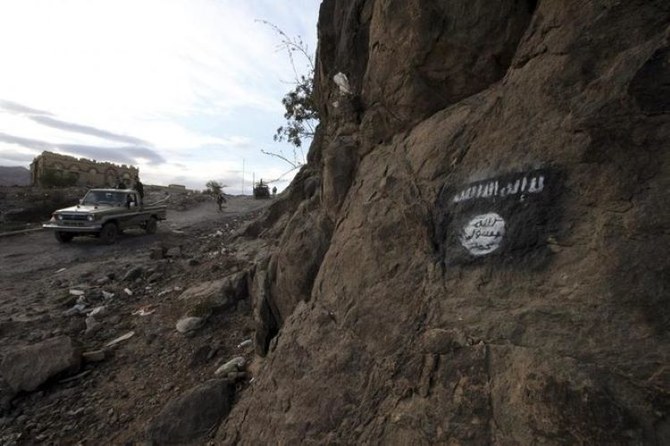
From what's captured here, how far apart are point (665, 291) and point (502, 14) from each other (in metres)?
2.04

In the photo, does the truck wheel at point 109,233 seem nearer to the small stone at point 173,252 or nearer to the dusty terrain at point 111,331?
the dusty terrain at point 111,331

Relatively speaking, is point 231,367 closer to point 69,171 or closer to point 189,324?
point 189,324

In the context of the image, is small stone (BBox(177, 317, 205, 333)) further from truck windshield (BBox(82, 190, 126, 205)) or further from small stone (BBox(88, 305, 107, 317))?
truck windshield (BBox(82, 190, 126, 205))


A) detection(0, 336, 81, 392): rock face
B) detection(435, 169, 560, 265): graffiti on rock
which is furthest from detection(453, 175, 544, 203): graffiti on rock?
detection(0, 336, 81, 392): rock face

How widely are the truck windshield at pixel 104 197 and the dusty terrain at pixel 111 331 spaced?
1.86m

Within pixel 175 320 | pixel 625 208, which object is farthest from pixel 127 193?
pixel 625 208

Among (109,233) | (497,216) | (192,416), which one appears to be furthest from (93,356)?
(109,233)

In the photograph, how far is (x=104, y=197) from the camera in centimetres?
1330

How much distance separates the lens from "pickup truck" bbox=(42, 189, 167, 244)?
12.1 metres

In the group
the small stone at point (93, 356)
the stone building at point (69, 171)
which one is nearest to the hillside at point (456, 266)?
the small stone at point (93, 356)

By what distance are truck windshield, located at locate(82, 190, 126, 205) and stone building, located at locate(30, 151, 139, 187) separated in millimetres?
14302

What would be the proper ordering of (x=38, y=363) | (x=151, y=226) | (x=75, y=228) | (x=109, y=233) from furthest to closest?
(x=151, y=226)
(x=109, y=233)
(x=75, y=228)
(x=38, y=363)

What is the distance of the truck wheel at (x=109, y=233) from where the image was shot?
12.4 metres

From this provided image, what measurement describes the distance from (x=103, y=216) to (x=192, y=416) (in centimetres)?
1059
